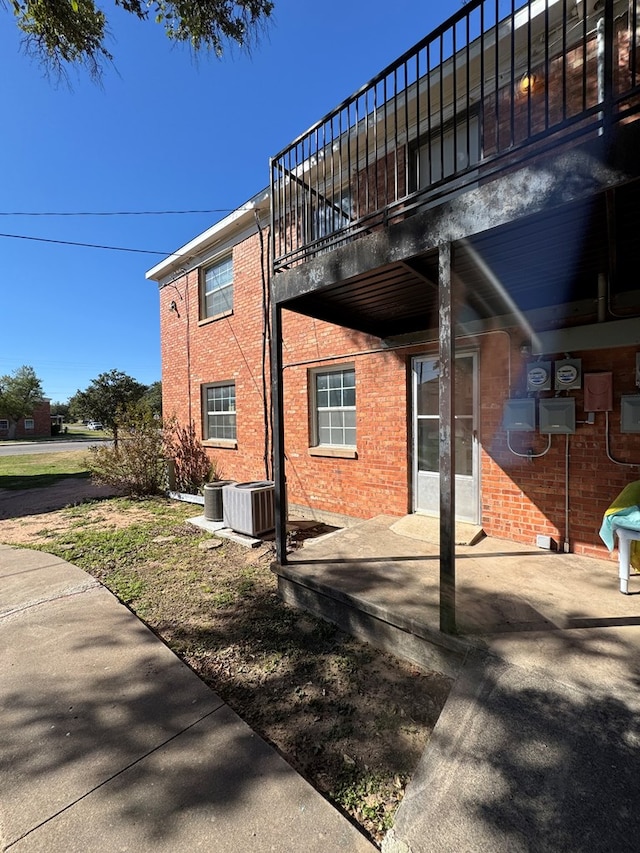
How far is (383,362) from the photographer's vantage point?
228 inches

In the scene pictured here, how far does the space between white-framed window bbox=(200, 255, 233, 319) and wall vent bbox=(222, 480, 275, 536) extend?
14.5ft

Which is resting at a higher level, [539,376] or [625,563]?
[539,376]

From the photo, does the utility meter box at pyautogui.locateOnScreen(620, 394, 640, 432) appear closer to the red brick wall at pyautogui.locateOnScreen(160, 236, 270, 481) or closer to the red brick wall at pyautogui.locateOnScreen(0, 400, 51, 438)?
the red brick wall at pyautogui.locateOnScreen(160, 236, 270, 481)

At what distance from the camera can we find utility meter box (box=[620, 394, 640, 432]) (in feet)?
12.0

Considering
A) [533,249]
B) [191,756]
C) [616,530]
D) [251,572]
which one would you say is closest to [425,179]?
[533,249]

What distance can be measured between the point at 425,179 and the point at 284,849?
259 inches

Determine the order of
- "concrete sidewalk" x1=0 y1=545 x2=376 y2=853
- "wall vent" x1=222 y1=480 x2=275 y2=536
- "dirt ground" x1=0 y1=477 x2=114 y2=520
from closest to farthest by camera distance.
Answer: "concrete sidewalk" x1=0 y1=545 x2=376 y2=853, "wall vent" x1=222 y1=480 x2=275 y2=536, "dirt ground" x1=0 y1=477 x2=114 y2=520

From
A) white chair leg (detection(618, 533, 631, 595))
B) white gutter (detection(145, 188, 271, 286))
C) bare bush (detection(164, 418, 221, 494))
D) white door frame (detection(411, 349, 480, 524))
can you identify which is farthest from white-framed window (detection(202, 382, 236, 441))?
white chair leg (detection(618, 533, 631, 595))

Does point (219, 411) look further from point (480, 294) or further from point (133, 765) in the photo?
point (133, 765)

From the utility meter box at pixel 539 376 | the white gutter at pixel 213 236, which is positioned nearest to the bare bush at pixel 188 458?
the white gutter at pixel 213 236

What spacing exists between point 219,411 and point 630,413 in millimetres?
7930

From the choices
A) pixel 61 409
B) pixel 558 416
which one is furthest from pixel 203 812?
pixel 61 409

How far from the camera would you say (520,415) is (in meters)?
4.33

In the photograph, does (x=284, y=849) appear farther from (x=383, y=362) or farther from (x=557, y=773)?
(x=383, y=362)
